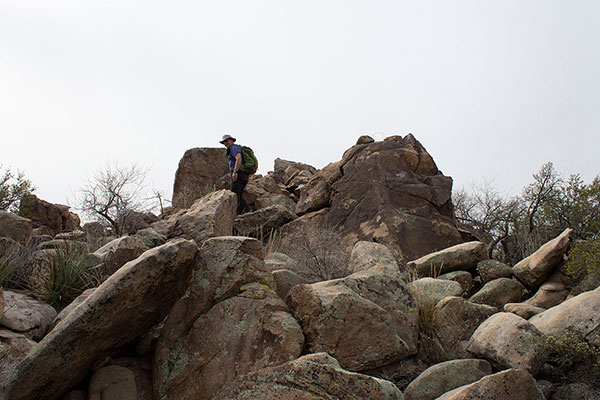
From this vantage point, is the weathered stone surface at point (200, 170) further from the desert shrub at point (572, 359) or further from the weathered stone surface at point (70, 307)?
the desert shrub at point (572, 359)

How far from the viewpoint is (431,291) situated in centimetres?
630

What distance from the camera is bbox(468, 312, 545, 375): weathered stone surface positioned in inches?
175

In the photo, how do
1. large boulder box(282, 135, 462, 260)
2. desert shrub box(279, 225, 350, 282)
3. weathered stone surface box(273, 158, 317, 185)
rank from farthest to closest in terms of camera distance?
weathered stone surface box(273, 158, 317, 185) < large boulder box(282, 135, 462, 260) < desert shrub box(279, 225, 350, 282)

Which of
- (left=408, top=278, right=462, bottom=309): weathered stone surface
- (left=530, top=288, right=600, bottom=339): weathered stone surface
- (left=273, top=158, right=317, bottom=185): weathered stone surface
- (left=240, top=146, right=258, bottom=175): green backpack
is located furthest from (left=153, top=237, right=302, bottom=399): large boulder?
(left=273, top=158, right=317, bottom=185): weathered stone surface

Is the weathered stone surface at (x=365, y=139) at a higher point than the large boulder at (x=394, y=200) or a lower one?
higher

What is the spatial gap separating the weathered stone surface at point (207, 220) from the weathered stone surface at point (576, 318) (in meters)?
5.89

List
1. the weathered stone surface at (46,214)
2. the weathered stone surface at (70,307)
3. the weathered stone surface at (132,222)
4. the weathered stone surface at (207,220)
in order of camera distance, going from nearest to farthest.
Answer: the weathered stone surface at (70,307)
the weathered stone surface at (207,220)
the weathered stone surface at (132,222)
the weathered stone surface at (46,214)

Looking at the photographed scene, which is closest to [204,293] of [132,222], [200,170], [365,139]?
[132,222]

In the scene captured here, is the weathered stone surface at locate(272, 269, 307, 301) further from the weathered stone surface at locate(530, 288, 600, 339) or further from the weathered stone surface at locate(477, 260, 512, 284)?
the weathered stone surface at locate(477, 260, 512, 284)

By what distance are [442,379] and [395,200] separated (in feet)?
23.1

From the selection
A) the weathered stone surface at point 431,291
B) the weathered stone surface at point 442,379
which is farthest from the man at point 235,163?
the weathered stone surface at point 442,379

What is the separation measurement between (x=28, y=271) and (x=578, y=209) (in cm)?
1016

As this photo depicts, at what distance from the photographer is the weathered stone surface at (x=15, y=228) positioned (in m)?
7.81

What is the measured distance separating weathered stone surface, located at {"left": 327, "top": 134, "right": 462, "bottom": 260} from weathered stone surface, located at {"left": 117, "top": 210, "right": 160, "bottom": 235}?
4.63 meters
